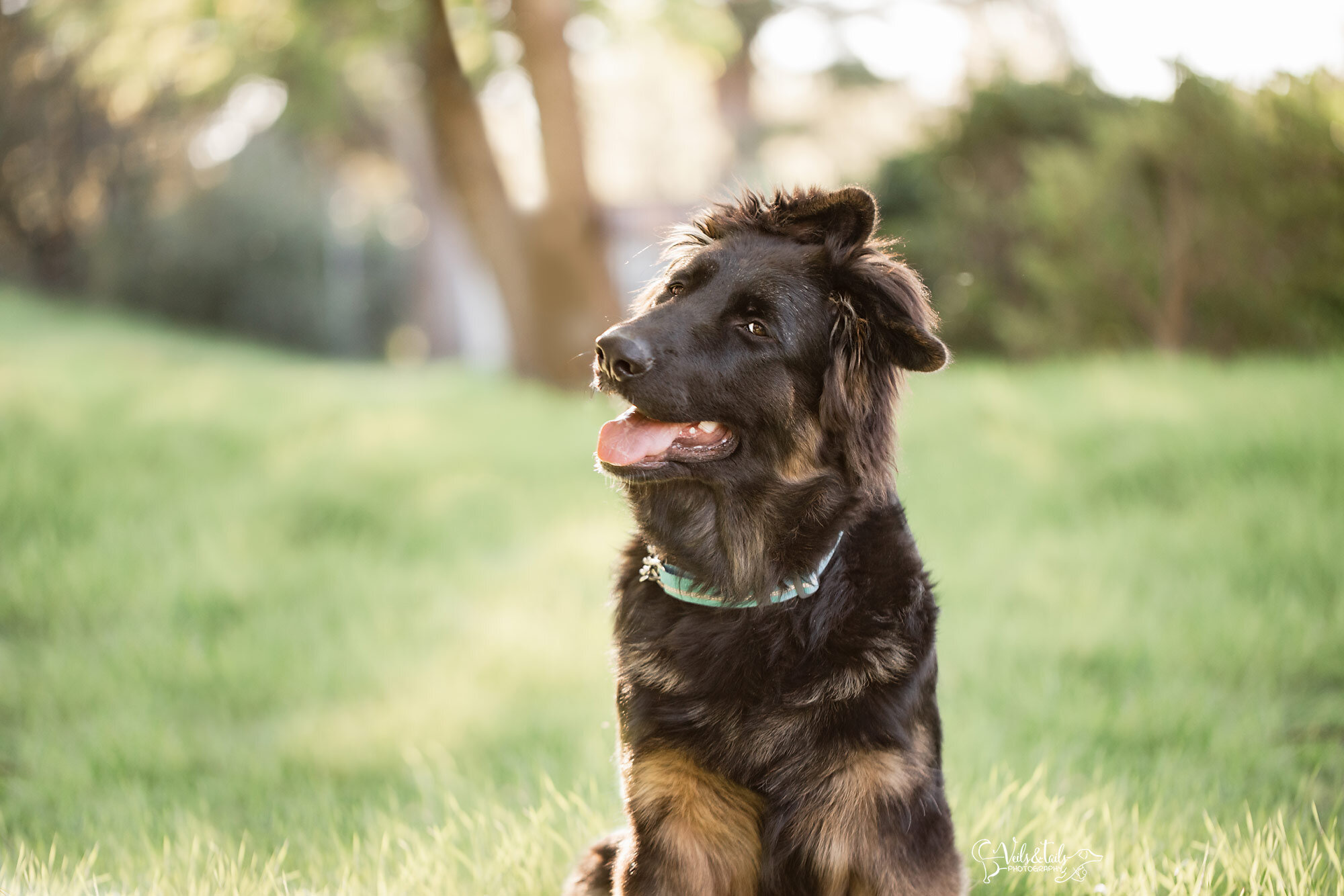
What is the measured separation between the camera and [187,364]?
14086mm

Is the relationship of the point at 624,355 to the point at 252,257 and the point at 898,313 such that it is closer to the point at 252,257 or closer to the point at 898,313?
the point at 898,313

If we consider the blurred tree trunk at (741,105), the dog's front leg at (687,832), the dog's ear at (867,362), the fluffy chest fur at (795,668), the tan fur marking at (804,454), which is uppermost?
the blurred tree trunk at (741,105)

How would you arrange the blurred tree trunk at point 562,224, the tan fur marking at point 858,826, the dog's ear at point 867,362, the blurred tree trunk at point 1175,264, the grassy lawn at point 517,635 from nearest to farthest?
the tan fur marking at point 858,826 → the dog's ear at point 867,362 → the grassy lawn at point 517,635 → the blurred tree trunk at point 1175,264 → the blurred tree trunk at point 562,224

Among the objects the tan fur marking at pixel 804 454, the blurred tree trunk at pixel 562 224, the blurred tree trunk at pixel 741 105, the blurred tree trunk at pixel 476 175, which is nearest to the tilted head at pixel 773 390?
the tan fur marking at pixel 804 454

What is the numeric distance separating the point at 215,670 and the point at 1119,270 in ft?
32.6

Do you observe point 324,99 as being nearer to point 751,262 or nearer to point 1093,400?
point 1093,400

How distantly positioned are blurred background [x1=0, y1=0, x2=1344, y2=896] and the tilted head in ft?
1.09

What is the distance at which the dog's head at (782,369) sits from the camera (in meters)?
2.67

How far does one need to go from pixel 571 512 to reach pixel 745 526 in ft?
17.1

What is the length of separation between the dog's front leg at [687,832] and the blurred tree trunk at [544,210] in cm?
896

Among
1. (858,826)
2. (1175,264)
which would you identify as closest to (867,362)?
(858,826)

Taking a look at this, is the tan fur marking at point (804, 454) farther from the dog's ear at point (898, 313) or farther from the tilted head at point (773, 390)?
the dog's ear at point (898, 313)

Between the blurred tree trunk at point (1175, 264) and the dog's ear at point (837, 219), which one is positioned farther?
the blurred tree trunk at point (1175, 264)

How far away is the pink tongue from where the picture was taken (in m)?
2.66
